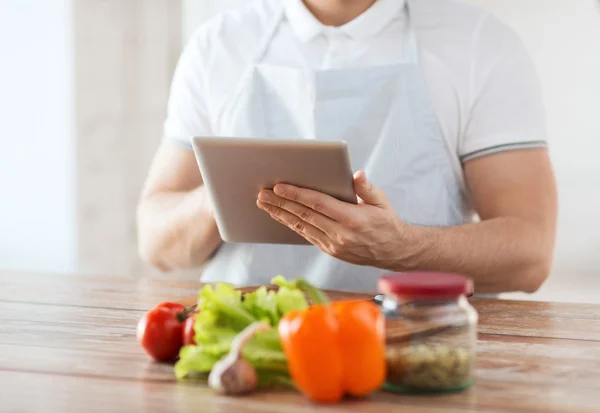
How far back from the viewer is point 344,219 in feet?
5.04

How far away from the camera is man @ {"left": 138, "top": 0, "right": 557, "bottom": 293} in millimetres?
1853

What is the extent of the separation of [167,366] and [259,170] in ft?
1.45

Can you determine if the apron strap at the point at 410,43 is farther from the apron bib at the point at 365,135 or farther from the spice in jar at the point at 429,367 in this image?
the spice in jar at the point at 429,367

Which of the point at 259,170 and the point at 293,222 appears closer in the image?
the point at 259,170

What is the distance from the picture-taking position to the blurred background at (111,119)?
Answer: 9.70 ft

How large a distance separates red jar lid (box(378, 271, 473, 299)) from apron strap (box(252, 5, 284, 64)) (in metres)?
1.17

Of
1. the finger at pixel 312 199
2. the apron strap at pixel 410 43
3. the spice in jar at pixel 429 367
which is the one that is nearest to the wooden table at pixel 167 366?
the spice in jar at pixel 429 367

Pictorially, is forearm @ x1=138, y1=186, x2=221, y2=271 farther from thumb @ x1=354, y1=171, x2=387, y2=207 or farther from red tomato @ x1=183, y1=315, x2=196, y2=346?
red tomato @ x1=183, y1=315, x2=196, y2=346

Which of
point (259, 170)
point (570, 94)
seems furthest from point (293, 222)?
point (570, 94)

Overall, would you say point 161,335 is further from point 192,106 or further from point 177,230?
point 192,106

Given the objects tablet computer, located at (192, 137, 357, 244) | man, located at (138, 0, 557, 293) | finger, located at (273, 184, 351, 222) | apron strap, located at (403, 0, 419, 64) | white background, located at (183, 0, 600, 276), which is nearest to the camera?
tablet computer, located at (192, 137, 357, 244)

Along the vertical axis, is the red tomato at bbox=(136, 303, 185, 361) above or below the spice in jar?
below

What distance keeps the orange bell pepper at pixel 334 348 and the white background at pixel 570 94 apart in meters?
2.51

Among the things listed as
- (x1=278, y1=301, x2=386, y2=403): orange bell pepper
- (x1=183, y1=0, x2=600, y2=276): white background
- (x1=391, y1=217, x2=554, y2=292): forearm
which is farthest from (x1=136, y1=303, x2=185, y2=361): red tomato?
(x1=183, y1=0, x2=600, y2=276): white background
